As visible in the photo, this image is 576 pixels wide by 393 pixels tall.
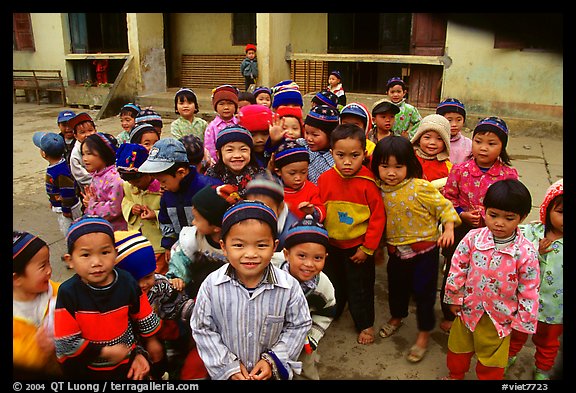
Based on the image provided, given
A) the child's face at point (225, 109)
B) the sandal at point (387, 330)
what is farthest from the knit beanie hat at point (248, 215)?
the child's face at point (225, 109)

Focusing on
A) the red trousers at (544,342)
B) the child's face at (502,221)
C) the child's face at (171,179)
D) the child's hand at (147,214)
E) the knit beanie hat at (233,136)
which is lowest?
the red trousers at (544,342)

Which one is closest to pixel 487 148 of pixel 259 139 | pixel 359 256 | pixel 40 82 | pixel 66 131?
pixel 359 256

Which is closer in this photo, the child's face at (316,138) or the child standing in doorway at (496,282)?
the child standing in doorway at (496,282)

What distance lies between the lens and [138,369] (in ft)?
6.10

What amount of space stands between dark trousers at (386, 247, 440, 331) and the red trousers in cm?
49

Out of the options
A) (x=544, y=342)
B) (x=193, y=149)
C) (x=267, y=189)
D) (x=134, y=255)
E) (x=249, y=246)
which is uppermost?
(x=193, y=149)

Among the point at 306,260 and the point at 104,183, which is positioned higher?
the point at 104,183

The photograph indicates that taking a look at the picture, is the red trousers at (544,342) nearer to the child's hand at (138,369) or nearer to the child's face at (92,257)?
the child's hand at (138,369)

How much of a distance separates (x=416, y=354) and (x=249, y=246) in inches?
58.7

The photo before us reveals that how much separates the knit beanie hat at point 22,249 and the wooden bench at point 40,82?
12719 millimetres

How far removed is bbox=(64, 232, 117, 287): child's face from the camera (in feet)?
5.65

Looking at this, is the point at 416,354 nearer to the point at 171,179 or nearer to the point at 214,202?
the point at 214,202

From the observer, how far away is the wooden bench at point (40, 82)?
12812mm

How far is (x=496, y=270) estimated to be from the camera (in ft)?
6.69
